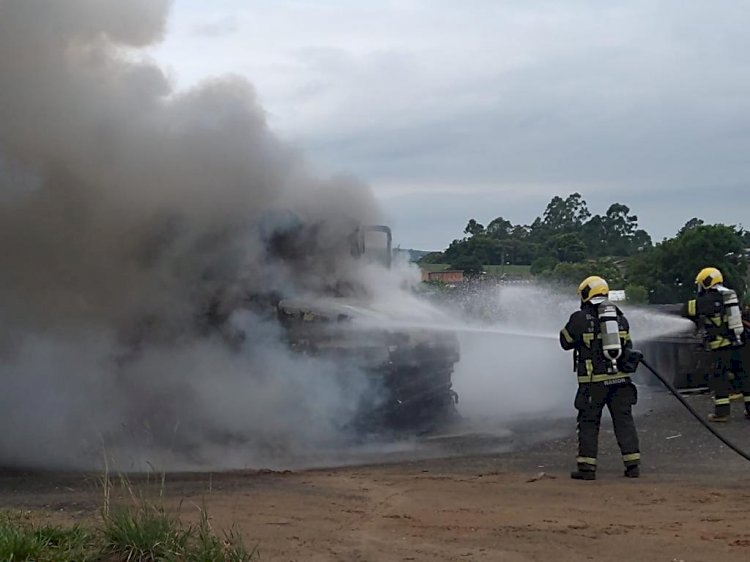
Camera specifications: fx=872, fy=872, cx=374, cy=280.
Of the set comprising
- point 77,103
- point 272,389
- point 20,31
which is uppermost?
point 20,31

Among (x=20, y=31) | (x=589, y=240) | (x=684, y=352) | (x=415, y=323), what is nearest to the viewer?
(x=20, y=31)

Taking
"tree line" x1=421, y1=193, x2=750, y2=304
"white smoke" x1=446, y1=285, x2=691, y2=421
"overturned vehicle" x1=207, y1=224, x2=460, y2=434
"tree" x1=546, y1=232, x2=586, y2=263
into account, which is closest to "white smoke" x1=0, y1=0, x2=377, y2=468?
"overturned vehicle" x1=207, y1=224, x2=460, y2=434

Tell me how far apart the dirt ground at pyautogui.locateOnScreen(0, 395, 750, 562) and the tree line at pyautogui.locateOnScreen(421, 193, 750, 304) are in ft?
64.4

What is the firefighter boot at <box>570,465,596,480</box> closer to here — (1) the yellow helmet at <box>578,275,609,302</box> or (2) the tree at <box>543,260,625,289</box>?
(1) the yellow helmet at <box>578,275,609,302</box>

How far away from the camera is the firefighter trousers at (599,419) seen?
7094 millimetres

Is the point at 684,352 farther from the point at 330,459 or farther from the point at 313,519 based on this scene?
the point at 313,519

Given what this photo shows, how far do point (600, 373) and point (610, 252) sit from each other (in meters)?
49.7

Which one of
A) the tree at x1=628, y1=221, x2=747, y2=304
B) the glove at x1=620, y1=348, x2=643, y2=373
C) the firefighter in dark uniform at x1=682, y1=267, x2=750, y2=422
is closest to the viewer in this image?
the glove at x1=620, y1=348, x2=643, y2=373

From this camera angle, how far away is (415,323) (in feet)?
32.0

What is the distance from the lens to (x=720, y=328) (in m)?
9.66

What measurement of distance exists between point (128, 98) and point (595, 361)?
5.23 m

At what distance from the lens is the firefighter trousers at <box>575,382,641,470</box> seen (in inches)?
279

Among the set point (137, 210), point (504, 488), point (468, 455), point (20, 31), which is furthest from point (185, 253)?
point (504, 488)

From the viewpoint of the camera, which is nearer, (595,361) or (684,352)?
(595,361)
